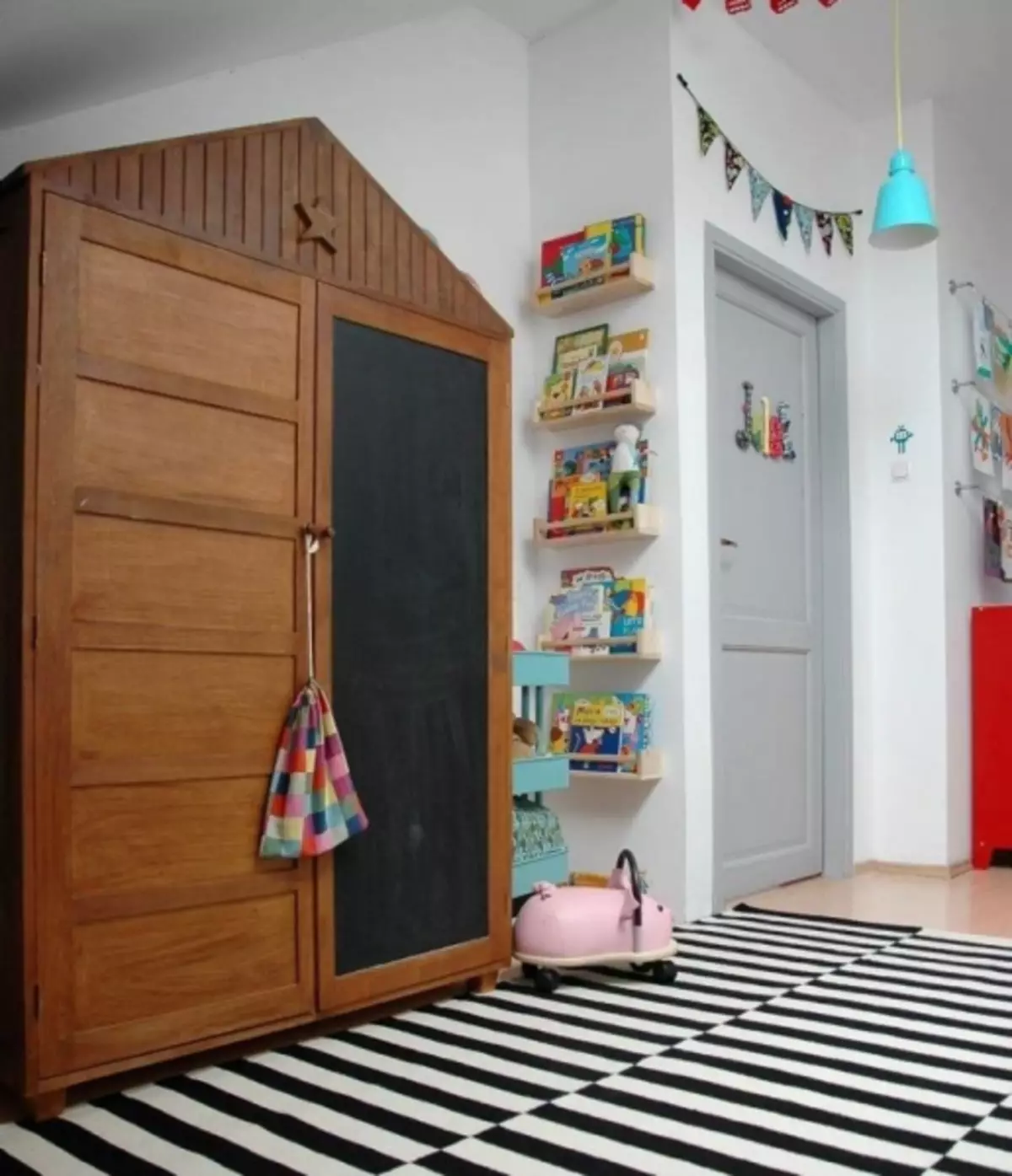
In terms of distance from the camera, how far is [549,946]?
261 centimetres

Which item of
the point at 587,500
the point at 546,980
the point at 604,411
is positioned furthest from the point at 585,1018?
the point at 604,411

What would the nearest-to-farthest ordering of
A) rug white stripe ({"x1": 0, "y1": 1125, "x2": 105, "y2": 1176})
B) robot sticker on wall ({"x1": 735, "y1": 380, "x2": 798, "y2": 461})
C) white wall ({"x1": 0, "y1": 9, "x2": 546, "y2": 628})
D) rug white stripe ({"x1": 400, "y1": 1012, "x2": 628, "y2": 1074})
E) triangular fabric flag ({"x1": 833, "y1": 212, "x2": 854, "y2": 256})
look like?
rug white stripe ({"x1": 0, "y1": 1125, "x2": 105, "y2": 1176}), rug white stripe ({"x1": 400, "y1": 1012, "x2": 628, "y2": 1074}), white wall ({"x1": 0, "y1": 9, "x2": 546, "y2": 628}), robot sticker on wall ({"x1": 735, "y1": 380, "x2": 798, "y2": 461}), triangular fabric flag ({"x1": 833, "y1": 212, "x2": 854, "y2": 256})

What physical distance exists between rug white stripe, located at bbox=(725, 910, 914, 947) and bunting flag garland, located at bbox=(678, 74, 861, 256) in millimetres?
2227

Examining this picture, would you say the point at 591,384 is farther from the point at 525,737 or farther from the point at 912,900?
the point at 912,900

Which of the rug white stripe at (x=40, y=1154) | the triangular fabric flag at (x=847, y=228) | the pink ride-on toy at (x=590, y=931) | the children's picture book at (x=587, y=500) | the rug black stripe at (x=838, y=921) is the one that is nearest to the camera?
the rug white stripe at (x=40, y=1154)

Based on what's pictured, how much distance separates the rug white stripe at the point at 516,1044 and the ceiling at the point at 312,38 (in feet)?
6.76

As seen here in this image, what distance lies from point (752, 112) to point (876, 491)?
1466mm

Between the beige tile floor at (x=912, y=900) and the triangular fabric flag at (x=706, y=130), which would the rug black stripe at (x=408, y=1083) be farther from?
the triangular fabric flag at (x=706, y=130)

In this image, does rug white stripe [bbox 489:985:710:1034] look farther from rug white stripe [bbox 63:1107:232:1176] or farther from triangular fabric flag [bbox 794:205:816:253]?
triangular fabric flag [bbox 794:205:816:253]

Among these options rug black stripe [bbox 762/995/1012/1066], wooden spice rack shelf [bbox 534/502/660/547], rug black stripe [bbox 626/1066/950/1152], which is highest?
wooden spice rack shelf [bbox 534/502/660/547]

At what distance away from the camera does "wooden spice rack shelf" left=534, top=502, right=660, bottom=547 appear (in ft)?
11.2

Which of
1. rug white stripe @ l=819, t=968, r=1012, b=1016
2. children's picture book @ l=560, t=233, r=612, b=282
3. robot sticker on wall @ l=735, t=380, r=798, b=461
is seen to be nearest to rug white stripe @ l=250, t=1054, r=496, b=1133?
rug white stripe @ l=819, t=968, r=1012, b=1016

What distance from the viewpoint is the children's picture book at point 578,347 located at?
3.63 m

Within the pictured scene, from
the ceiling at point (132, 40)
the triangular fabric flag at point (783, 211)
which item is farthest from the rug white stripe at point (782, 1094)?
the triangular fabric flag at point (783, 211)
